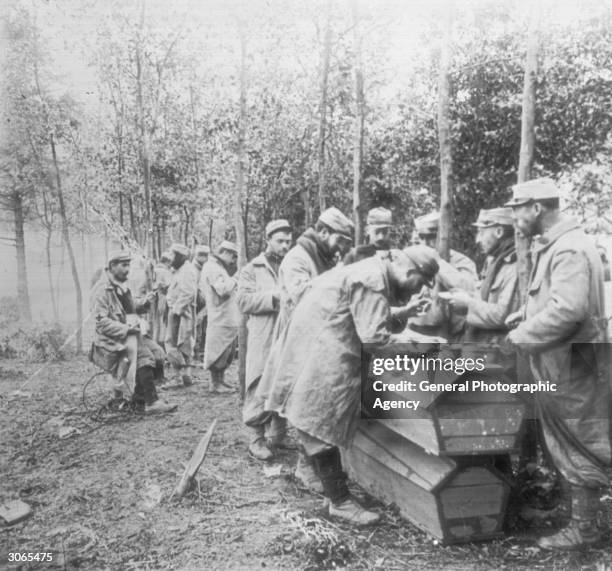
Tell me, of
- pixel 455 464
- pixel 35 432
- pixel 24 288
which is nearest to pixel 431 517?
pixel 455 464

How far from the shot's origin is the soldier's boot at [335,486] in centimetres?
326

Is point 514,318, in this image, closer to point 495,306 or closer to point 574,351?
point 495,306

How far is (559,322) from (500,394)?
466 millimetres

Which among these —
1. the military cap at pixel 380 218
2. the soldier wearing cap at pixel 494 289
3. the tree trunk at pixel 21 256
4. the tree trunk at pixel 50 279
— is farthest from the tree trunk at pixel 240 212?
the tree trunk at pixel 50 279

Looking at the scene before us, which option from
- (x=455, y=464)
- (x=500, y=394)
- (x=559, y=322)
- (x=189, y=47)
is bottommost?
(x=455, y=464)

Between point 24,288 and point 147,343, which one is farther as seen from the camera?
point 24,288

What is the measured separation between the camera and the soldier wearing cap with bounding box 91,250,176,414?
5594 mm

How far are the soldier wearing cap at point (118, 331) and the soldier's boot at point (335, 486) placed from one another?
3.02 m

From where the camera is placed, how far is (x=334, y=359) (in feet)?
10.5

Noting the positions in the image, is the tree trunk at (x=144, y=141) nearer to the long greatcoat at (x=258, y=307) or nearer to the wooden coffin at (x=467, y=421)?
the long greatcoat at (x=258, y=307)

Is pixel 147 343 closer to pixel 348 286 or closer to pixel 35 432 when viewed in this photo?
pixel 35 432

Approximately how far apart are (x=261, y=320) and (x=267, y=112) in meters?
7.15

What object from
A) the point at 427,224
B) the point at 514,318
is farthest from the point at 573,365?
the point at 427,224

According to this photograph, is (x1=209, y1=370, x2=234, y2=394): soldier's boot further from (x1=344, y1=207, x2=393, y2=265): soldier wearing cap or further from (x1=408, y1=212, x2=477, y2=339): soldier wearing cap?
(x1=408, y1=212, x2=477, y2=339): soldier wearing cap
